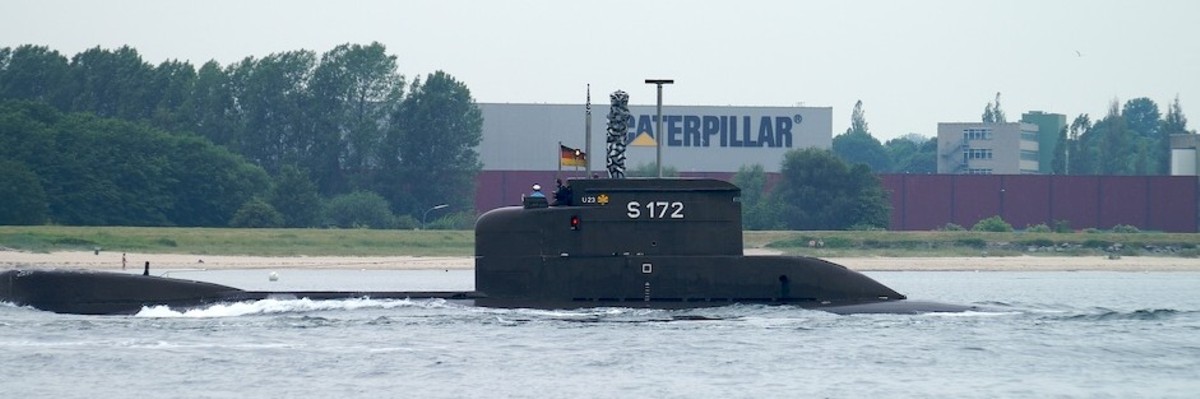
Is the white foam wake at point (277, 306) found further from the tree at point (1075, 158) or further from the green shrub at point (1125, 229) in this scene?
the tree at point (1075, 158)

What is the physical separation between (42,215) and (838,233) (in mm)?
32218

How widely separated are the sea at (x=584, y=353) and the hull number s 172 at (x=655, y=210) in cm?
169

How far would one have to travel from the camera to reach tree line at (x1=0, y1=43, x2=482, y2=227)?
82625mm

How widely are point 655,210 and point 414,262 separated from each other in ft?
113

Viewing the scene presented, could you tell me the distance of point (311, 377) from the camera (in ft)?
94.0

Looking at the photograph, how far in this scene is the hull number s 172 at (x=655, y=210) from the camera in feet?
110

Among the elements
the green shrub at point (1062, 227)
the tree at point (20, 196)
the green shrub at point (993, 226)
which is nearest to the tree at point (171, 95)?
the tree at point (20, 196)

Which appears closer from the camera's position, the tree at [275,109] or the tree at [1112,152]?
the tree at [275,109]

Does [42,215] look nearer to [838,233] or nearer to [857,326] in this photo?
[838,233]

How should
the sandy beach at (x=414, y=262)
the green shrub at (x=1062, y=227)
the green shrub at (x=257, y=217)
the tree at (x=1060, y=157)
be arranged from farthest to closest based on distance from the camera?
the tree at (x=1060, y=157), the green shrub at (x=1062, y=227), the green shrub at (x=257, y=217), the sandy beach at (x=414, y=262)

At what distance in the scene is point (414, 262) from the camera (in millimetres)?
67125

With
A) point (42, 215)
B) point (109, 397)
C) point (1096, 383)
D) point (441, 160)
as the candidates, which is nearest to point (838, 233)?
point (441, 160)

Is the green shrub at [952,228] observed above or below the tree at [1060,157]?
below

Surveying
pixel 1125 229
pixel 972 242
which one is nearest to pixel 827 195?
pixel 972 242
